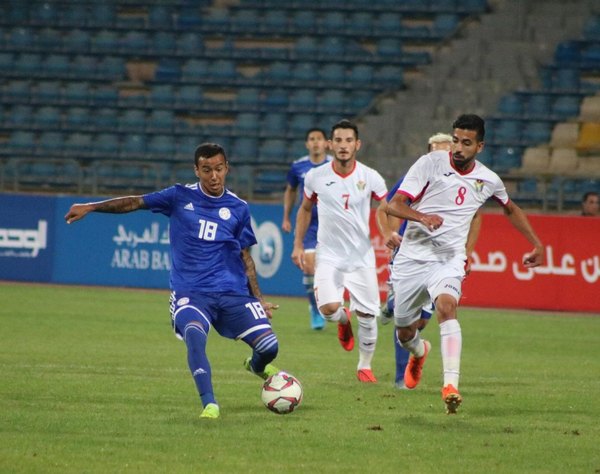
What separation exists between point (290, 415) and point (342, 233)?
3.83 meters

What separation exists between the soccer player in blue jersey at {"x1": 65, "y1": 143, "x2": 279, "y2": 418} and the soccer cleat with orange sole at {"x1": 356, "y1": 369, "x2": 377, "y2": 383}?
2299mm

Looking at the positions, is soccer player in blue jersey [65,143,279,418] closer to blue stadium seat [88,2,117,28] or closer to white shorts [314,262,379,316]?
white shorts [314,262,379,316]

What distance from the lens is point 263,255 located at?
2234 cm

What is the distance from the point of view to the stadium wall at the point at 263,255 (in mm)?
20297

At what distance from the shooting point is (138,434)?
7.91 meters

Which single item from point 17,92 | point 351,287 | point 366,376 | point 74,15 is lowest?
point 366,376

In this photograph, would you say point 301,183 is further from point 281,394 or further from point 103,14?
point 103,14

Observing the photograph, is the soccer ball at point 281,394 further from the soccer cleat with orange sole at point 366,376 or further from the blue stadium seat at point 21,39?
the blue stadium seat at point 21,39

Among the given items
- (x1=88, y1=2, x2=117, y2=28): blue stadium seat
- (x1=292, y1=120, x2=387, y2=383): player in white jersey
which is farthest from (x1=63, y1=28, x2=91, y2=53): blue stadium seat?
(x1=292, y1=120, x2=387, y2=383): player in white jersey

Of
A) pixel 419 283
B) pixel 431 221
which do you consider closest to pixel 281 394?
pixel 419 283

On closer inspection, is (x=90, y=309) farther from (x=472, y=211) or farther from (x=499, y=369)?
(x=472, y=211)

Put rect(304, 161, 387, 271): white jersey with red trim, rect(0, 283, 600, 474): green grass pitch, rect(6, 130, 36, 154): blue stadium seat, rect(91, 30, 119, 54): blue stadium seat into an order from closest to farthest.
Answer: rect(0, 283, 600, 474): green grass pitch
rect(304, 161, 387, 271): white jersey with red trim
rect(6, 130, 36, 154): blue stadium seat
rect(91, 30, 119, 54): blue stadium seat

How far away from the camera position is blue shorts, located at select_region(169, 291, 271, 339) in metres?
8.97

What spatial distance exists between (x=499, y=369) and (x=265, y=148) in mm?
15230
